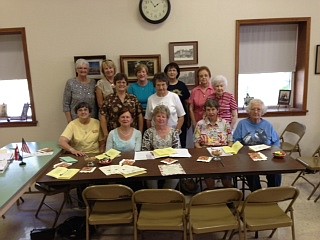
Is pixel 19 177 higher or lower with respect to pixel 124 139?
lower

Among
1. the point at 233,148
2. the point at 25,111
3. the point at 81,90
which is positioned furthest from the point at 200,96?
the point at 25,111

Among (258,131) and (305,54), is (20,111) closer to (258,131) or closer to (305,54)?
(258,131)

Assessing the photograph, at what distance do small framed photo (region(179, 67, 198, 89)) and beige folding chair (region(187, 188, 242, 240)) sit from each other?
6.80 feet

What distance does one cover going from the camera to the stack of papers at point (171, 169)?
2.16 m

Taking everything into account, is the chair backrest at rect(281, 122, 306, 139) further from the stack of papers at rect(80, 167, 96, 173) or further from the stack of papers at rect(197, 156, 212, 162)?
the stack of papers at rect(80, 167, 96, 173)

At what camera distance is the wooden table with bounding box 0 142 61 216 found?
1860 mm

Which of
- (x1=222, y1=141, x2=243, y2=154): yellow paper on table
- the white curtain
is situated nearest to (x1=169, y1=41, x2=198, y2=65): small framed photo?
the white curtain

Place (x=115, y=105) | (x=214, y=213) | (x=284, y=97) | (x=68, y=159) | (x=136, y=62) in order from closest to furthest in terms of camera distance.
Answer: (x=214, y=213)
(x=68, y=159)
(x=115, y=105)
(x=136, y=62)
(x=284, y=97)

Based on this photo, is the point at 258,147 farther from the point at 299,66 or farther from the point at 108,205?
the point at 299,66

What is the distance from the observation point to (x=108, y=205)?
2248 millimetres

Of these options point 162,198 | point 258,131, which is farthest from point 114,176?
point 258,131

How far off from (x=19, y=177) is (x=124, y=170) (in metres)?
0.78

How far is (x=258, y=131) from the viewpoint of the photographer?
287cm

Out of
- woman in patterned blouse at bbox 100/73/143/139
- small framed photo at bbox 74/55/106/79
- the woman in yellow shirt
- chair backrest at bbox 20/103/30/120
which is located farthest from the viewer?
chair backrest at bbox 20/103/30/120
